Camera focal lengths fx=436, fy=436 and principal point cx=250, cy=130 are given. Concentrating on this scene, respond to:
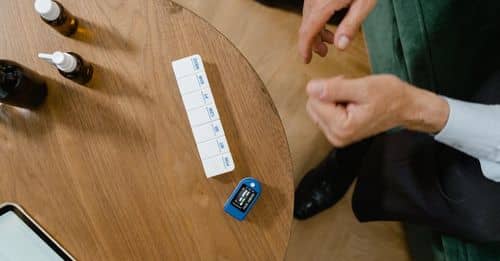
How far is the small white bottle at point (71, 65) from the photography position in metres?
0.80

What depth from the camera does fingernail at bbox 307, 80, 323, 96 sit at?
700mm

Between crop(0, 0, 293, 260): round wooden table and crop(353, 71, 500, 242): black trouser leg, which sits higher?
crop(0, 0, 293, 260): round wooden table

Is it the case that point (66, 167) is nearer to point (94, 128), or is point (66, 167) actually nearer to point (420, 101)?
point (94, 128)

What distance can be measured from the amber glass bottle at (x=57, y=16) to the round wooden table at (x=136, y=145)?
0.02 metres

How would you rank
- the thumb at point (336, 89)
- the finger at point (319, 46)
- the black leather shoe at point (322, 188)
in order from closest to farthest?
the thumb at point (336, 89)
the finger at point (319, 46)
the black leather shoe at point (322, 188)

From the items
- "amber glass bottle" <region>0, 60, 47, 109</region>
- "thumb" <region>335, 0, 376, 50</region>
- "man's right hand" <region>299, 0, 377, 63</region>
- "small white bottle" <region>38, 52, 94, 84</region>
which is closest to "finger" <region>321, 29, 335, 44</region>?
"man's right hand" <region>299, 0, 377, 63</region>

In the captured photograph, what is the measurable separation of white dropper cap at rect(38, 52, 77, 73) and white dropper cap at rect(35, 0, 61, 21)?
0.07 meters

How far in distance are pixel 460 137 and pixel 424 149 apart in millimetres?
189

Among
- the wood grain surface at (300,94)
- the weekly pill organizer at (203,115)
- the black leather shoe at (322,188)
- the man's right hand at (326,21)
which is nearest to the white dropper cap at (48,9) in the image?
the weekly pill organizer at (203,115)

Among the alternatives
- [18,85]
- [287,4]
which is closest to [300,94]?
[287,4]

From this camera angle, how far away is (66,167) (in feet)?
2.86

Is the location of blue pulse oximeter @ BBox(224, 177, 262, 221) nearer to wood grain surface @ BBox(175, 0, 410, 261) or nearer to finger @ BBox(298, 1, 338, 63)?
finger @ BBox(298, 1, 338, 63)

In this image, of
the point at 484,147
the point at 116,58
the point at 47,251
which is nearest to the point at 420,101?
the point at 484,147

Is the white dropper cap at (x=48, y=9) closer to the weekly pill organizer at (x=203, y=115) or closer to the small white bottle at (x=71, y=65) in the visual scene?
the small white bottle at (x=71, y=65)
